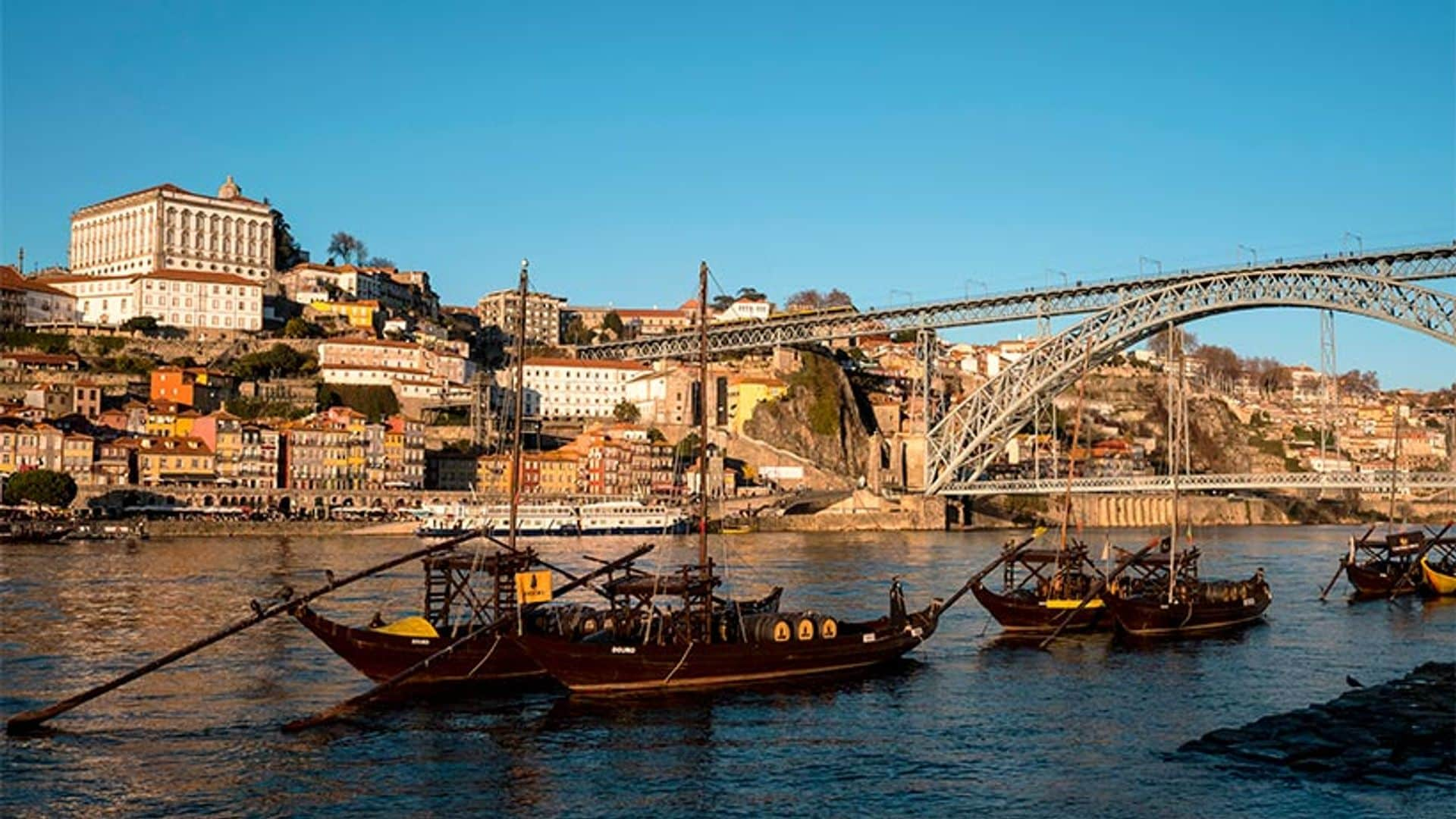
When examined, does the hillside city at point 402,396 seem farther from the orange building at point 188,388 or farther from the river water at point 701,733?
the river water at point 701,733

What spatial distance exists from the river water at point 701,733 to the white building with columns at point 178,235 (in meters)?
63.5

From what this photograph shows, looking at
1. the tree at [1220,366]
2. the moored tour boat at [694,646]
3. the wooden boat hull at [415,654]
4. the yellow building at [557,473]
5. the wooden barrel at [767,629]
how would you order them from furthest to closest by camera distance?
the tree at [1220,366], the yellow building at [557,473], the wooden barrel at [767,629], the wooden boat hull at [415,654], the moored tour boat at [694,646]

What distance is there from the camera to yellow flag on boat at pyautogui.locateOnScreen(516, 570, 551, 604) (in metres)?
19.0

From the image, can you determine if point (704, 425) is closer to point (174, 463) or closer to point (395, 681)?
point (395, 681)

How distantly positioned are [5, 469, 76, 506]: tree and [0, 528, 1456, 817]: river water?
27.4 meters

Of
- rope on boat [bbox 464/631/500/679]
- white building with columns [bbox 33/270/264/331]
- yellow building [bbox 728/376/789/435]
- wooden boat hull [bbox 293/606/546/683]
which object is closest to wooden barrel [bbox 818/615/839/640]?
wooden boat hull [bbox 293/606/546/683]

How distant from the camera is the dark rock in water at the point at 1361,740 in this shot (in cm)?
1458

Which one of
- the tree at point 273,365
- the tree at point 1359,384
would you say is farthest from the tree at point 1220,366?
the tree at point 273,365

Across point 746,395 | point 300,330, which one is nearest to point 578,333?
point 300,330

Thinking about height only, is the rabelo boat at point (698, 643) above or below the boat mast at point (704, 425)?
below

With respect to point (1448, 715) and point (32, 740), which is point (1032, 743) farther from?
point (32, 740)

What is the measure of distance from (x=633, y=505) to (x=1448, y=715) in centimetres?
4879

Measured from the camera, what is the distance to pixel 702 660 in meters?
19.2

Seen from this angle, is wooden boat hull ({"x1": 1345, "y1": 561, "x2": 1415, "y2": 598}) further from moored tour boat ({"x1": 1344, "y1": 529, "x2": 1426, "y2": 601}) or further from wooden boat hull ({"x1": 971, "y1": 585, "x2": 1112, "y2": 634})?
wooden boat hull ({"x1": 971, "y1": 585, "x2": 1112, "y2": 634})
